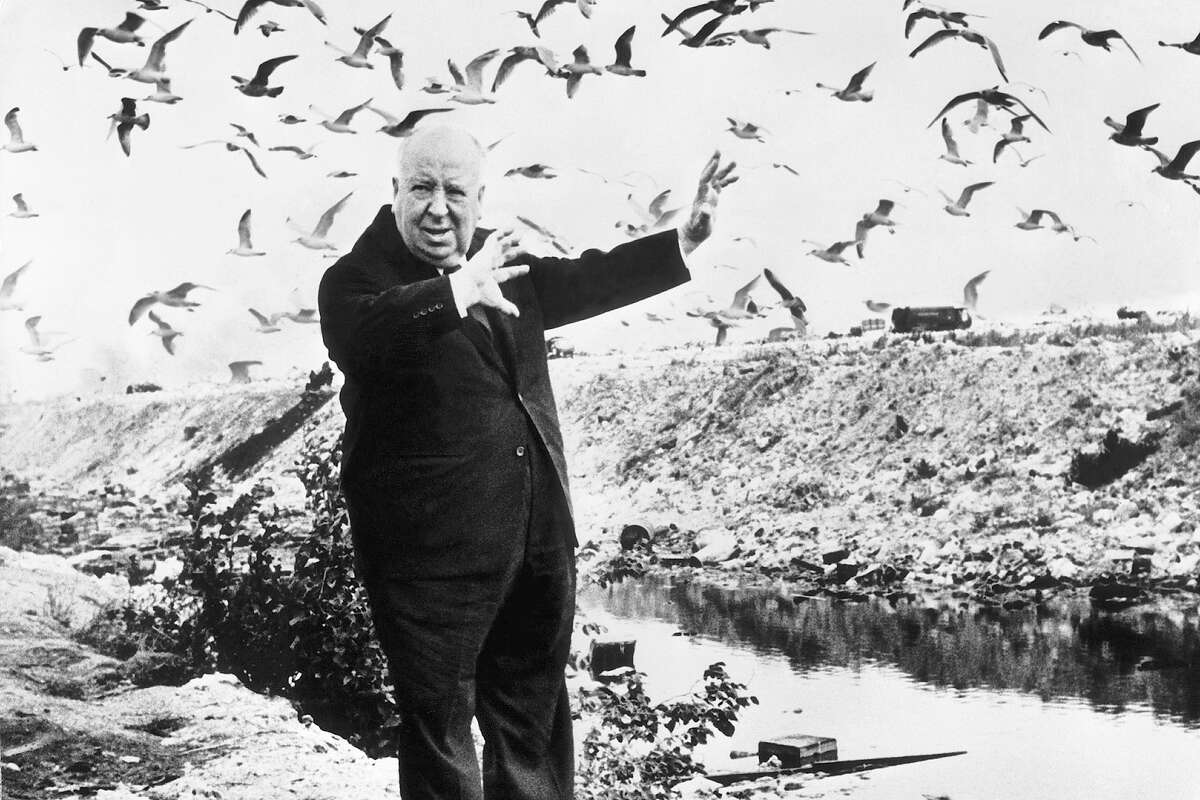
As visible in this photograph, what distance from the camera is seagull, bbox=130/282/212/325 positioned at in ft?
15.1

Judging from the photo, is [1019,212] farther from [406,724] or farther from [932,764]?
[406,724]

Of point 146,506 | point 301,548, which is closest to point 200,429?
point 146,506

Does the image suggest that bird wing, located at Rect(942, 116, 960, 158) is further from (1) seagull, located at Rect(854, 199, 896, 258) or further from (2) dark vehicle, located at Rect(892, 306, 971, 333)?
(2) dark vehicle, located at Rect(892, 306, 971, 333)

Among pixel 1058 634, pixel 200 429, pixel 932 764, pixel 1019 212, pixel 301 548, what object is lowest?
pixel 932 764

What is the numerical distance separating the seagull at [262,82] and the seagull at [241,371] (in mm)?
970

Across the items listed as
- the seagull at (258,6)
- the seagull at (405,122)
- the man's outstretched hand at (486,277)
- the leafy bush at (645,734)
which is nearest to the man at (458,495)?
the man's outstretched hand at (486,277)

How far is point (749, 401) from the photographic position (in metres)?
6.63

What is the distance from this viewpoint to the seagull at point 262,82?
466cm

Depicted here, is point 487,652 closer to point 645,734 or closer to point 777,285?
point 645,734

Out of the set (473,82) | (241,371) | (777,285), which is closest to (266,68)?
(473,82)

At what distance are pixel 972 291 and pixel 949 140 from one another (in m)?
0.71

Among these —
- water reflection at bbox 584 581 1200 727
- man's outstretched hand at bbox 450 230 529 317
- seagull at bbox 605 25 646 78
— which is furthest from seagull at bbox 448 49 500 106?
man's outstretched hand at bbox 450 230 529 317

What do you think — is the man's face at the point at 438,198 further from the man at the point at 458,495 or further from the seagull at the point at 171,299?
the seagull at the point at 171,299

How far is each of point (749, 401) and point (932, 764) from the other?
2523mm
